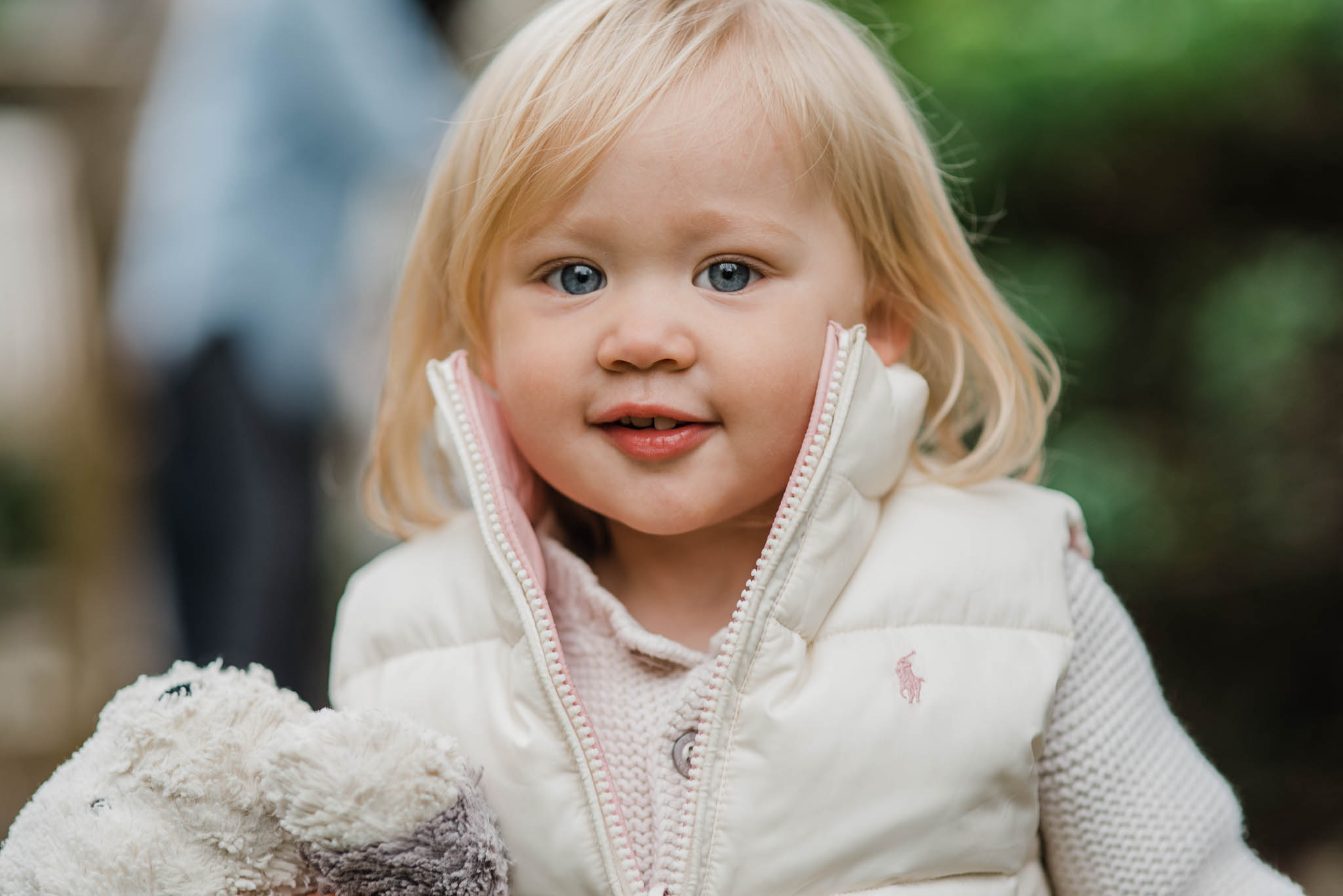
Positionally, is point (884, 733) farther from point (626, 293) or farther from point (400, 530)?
point (400, 530)

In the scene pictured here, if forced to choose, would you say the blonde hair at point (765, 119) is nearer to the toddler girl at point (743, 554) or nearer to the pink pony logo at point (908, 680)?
the toddler girl at point (743, 554)

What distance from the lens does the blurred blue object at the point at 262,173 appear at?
2.87m

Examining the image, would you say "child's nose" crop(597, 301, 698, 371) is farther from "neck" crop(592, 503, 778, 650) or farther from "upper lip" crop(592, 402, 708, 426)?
"neck" crop(592, 503, 778, 650)

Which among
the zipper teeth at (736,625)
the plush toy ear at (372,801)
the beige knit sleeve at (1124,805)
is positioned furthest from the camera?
the beige knit sleeve at (1124,805)

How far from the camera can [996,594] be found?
55.8 inches

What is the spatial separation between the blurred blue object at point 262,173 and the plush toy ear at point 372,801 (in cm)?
189

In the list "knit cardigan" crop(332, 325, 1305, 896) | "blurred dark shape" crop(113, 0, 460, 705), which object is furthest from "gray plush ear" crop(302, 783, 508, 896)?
"blurred dark shape" crop(113, 0, 460, 705)

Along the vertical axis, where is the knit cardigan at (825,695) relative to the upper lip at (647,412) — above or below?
below

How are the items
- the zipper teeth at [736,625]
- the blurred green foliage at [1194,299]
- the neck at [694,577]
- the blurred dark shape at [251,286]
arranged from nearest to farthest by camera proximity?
the zipper teeth at [736,625] < the neck at [694,577] < the blurred green foliage at [1194,299] < the blurred dark shape at [251,286]

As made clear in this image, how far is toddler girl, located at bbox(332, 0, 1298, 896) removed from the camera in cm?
131

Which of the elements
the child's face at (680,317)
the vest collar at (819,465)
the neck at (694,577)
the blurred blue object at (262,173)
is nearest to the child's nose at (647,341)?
the child's face at (680,317)

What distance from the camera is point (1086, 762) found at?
1.42 metres

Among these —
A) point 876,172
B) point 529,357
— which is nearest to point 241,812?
point 529,357

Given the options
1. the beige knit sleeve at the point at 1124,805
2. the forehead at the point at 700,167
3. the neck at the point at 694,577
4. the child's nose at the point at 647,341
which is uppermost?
the forehead at the point at 700,167
